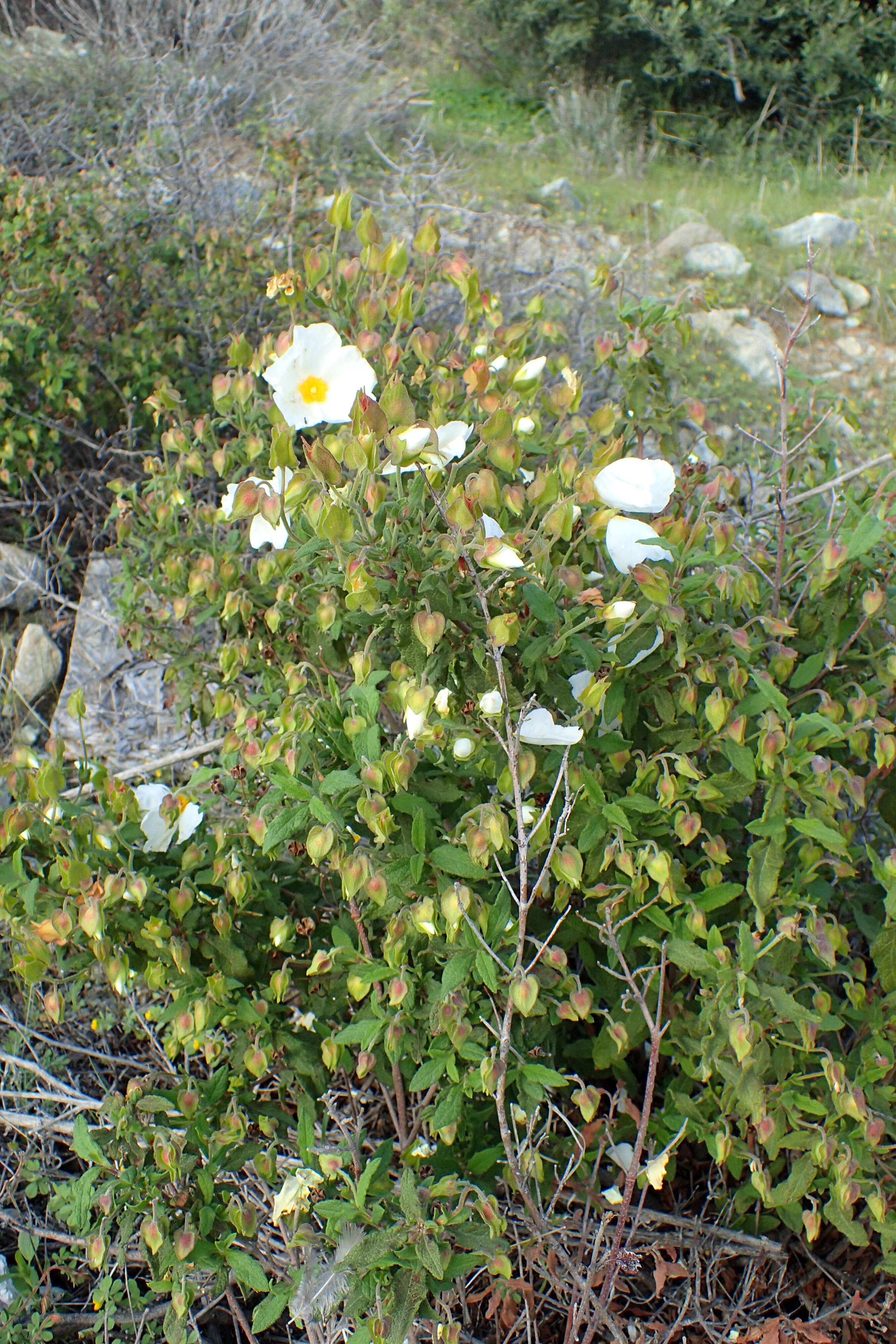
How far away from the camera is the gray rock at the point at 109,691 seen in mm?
3107

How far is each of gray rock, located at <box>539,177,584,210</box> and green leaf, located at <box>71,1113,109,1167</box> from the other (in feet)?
19.9

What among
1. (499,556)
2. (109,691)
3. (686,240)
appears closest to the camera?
(499,556)

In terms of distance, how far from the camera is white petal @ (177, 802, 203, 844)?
1674mm

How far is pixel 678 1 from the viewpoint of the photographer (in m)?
7.99

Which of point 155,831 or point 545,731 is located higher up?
point 545,731

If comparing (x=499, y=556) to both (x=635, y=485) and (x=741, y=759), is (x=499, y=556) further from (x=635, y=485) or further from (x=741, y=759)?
(x=741, y=759)

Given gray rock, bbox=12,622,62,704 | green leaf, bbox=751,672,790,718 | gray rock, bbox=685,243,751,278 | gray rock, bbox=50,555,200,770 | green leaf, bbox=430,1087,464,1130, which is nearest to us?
green leaf, bbox=751,672,790,718

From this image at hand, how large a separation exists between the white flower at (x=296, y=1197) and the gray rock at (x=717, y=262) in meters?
5.14

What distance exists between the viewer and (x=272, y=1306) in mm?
1451

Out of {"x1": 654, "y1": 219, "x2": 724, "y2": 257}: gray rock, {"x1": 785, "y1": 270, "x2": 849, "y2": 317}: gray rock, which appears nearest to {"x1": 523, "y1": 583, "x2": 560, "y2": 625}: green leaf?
{"x1": 785, "y1": 270, "x2": 849, "y2": 317}: gray rock

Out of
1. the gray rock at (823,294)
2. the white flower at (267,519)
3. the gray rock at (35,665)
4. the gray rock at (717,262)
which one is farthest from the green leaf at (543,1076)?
the gray rock at (717,262)

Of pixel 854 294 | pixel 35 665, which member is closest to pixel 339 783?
pixel 35 665

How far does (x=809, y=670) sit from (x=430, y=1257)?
3.29 ft

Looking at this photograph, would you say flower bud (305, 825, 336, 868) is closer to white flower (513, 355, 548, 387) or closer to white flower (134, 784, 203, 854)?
white flower (134, 784, 203, 854)
